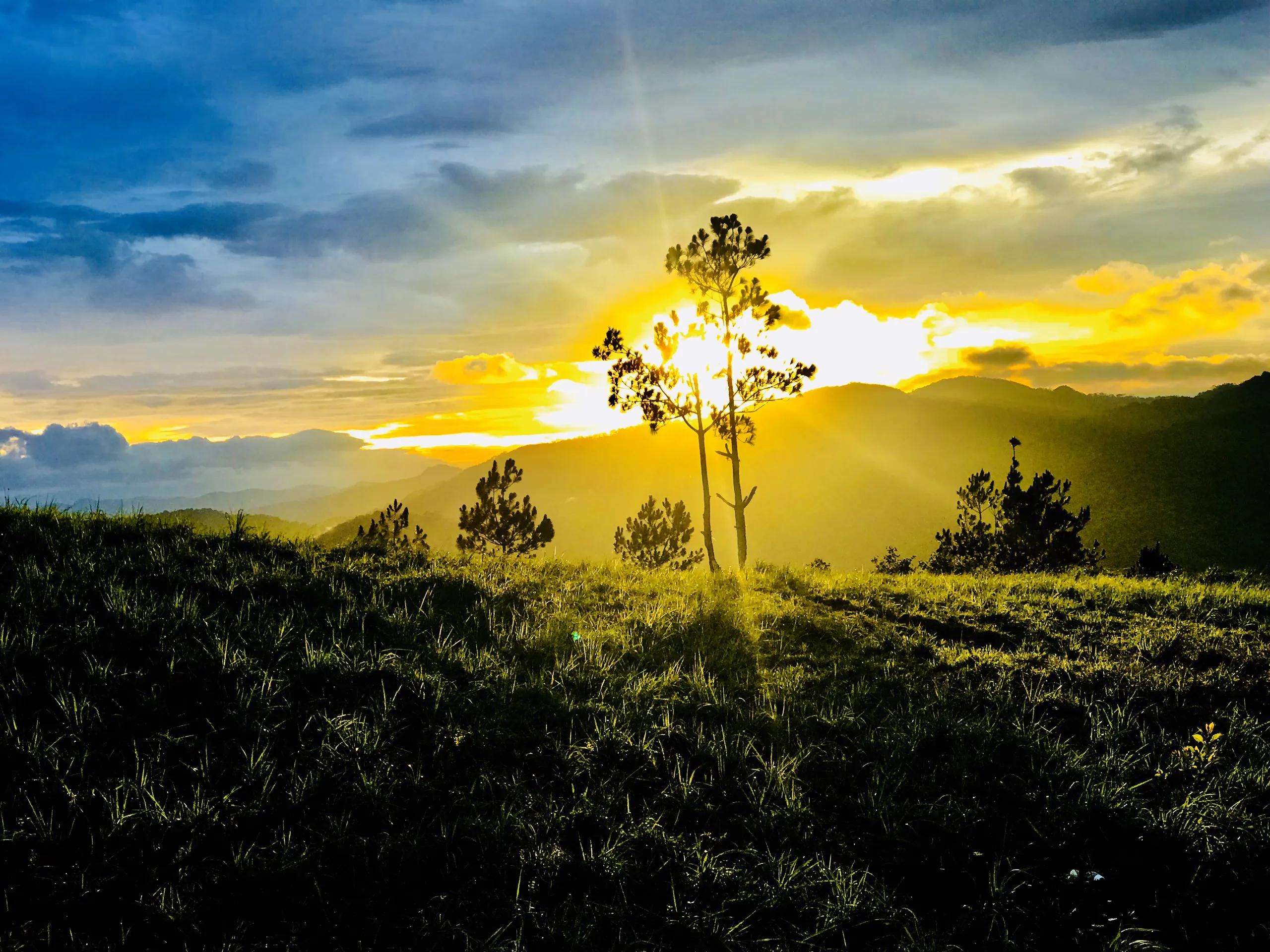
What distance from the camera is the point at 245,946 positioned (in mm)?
3574

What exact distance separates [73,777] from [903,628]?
9.45m

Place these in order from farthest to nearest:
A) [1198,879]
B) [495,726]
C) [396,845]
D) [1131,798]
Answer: [495,726] → [1131,798] → [1198,879] → [396,845]

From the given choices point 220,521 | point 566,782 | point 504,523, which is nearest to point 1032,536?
point 504,523

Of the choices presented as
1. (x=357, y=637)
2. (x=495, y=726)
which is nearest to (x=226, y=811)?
(x=495, y=726)

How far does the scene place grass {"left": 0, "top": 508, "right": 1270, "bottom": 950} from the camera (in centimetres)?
396

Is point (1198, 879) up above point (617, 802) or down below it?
below

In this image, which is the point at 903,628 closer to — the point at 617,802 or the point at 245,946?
the point at 617,802

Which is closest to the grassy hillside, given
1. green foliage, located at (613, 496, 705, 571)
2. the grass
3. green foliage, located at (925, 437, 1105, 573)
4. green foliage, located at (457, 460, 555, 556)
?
the grass

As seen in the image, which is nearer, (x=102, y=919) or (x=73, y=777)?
(x=102, y=919)

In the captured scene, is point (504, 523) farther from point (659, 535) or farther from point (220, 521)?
point (220, 521)

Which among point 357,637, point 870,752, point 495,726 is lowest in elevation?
point 870,752

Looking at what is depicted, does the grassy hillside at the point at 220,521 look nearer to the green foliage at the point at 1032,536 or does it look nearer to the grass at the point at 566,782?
the grass at the point at 566,782

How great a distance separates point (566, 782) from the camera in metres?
5.15

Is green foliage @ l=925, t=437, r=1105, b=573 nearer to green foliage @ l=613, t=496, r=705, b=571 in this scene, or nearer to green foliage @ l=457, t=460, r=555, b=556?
green foliage @ l=613, t=496, r=705, b=571
